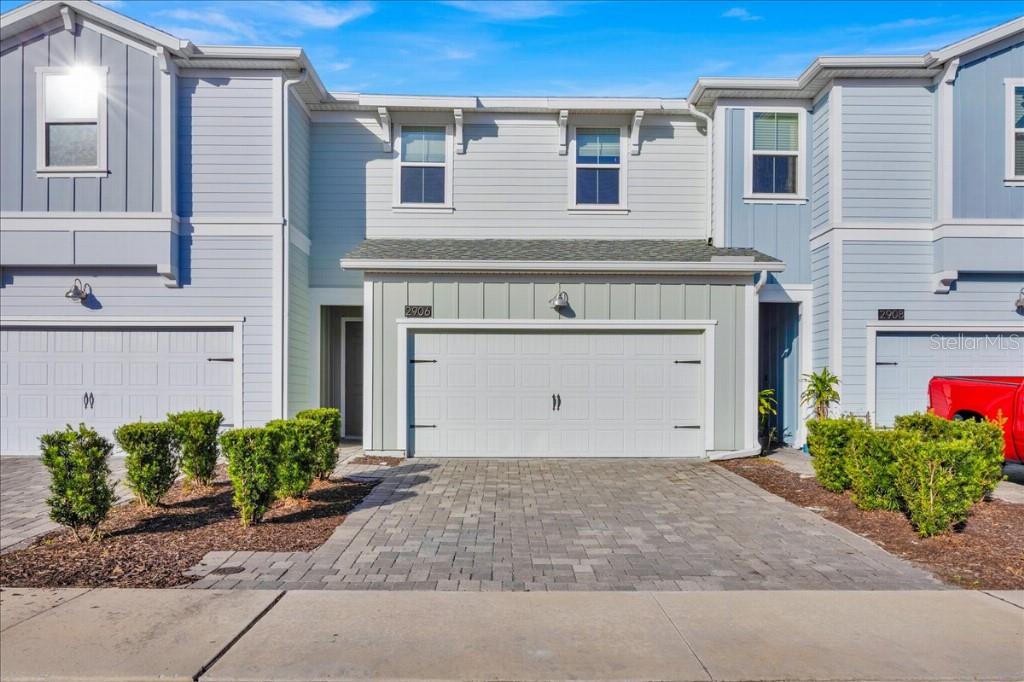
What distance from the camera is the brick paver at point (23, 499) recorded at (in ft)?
20.9

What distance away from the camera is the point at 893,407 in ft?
37.8

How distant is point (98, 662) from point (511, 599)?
2.42 metres

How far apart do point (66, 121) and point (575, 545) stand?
10.5 m

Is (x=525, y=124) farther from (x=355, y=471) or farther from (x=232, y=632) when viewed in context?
(x=232, y=632)

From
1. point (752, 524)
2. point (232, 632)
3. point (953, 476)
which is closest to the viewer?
point (232, 632)

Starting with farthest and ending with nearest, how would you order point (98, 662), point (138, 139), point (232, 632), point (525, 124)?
point (525, 124), point (138, 139), point (232, 632), point (98, 662)

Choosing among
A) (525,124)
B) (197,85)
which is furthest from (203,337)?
(525,124)

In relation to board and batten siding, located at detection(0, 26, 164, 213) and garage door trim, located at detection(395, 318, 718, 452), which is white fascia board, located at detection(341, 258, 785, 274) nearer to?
garage door trim, located at detection(395, 318, 718, 452)

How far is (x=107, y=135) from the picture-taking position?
1095cm

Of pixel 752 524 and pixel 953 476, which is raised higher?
pixel 953 476

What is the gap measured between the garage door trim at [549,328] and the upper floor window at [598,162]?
10.3 ft

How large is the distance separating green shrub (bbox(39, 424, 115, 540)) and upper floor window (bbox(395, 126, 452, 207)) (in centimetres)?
787

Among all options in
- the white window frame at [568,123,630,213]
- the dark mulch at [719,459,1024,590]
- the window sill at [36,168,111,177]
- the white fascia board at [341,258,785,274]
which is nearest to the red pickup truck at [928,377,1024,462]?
the dark mulch at [719,459,1024,590]

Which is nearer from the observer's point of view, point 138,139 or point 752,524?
point 752,524
